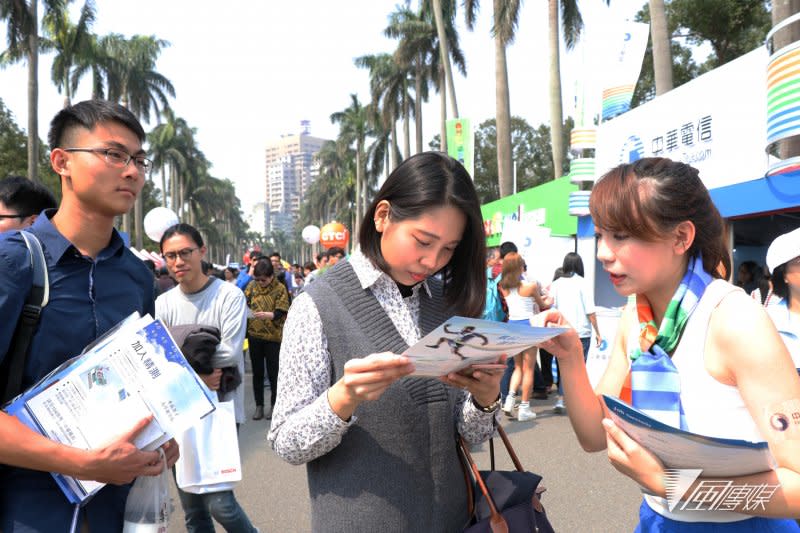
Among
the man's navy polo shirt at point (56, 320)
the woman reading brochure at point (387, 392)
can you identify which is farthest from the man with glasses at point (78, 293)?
the woman reading brochure at point (387, 392)

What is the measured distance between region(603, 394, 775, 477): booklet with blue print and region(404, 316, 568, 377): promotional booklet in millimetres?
238

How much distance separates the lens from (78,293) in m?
1.69

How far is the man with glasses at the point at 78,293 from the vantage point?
4.91 feet

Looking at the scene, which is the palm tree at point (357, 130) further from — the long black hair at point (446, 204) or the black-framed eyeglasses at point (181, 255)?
the long black hair at point (446, 204)

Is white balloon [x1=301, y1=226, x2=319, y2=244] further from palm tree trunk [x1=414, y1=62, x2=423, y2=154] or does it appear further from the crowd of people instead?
the crowd of people

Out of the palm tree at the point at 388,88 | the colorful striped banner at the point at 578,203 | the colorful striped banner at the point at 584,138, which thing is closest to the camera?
the colorful striped banner at the point at 578,203

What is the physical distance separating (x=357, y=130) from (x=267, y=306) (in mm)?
43879

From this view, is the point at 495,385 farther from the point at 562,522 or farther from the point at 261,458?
the point at 261,458

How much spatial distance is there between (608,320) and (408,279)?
7.20m

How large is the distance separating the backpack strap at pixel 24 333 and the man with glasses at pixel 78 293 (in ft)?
0.06

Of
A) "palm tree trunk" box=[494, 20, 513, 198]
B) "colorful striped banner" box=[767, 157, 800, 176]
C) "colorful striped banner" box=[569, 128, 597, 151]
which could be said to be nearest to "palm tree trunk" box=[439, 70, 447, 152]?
"palm tree trunk" box=[494, 20, 513, 198]

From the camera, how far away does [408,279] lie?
5.76 ft

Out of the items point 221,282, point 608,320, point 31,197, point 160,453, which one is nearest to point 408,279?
point 160,453

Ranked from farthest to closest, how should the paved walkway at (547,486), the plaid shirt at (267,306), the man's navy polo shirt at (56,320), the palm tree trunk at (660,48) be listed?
the palm tree trunk at (660,48) < the plaid shirt at (267,306) < the paved walkway at (547,486) < the man's navy polo shirt at (56,320)
